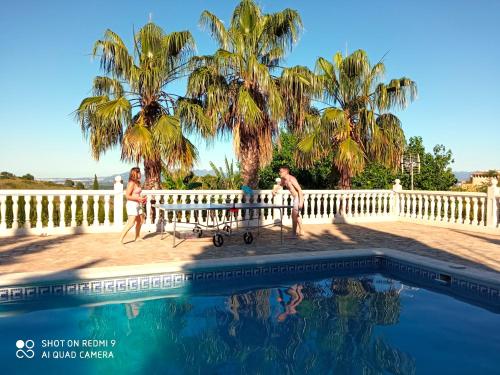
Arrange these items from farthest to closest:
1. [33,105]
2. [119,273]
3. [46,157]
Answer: [46,157]
[33,105]
[119,273]

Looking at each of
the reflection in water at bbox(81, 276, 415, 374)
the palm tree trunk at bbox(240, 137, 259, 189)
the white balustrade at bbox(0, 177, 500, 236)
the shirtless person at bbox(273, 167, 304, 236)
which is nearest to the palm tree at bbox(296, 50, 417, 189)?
the white balustrade at bbox(0, 177, 500, 236)

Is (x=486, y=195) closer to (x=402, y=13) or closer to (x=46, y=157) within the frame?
Answer: (x=402, y=13)

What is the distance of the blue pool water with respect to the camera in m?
3.77

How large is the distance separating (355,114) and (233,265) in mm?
9964

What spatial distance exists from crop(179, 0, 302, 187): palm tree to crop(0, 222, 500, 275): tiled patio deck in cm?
351

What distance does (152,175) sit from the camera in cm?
1201

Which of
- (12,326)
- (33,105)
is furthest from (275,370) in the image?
(33,105)

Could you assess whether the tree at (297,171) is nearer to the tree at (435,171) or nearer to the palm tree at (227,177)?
the palm tree at (227,177)

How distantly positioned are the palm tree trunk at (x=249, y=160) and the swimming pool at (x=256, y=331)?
288 inches

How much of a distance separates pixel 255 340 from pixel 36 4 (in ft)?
51.9

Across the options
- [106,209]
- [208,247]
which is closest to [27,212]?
[106,209]

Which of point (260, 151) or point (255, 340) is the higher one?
point (260, 151)

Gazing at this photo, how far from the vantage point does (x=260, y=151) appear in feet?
43.9

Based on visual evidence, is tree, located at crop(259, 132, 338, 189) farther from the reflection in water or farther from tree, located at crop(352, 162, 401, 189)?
the reflection in water
